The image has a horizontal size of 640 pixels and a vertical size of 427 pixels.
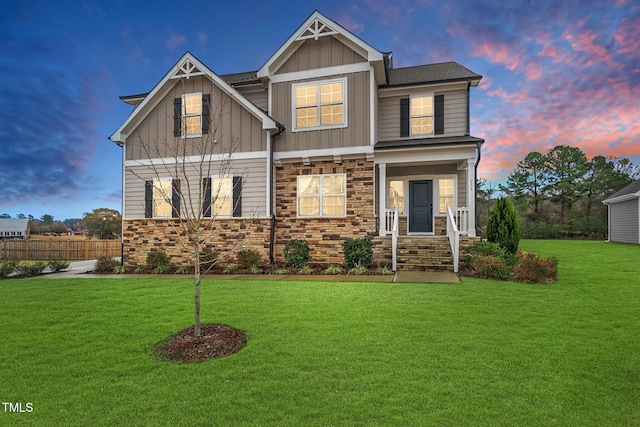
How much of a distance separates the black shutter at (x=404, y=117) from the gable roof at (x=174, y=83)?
518 cm

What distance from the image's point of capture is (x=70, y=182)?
37344mm

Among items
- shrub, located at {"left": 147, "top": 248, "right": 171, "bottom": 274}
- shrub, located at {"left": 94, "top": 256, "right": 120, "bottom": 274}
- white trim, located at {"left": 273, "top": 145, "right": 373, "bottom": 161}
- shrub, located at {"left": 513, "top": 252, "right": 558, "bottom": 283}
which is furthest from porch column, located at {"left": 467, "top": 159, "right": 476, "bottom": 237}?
shrub, located at {"left": 94, "top": 256, "right": 120, "bottom": 274}

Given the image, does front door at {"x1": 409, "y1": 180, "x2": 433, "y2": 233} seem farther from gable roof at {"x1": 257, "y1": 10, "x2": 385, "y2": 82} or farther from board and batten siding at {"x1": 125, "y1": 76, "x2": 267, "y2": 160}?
board and batten siding at {"x1": 125, "y1": 76, "x2": 267, "y2": 160}

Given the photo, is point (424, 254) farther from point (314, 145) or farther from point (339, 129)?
point (314, 145)

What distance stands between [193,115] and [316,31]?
5.76 meters

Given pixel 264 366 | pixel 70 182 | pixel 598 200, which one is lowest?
pixel 264 366

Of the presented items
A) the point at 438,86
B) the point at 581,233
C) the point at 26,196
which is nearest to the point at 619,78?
the point at 438,86

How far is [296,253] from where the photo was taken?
11492 mm

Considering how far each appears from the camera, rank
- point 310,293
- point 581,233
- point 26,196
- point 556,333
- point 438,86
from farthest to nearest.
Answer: point 26,196 → point 581,233 → point 438,86 → point 310,293 → point 556,333

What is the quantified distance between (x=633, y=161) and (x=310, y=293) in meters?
38.1

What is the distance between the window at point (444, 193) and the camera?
43.7 ft

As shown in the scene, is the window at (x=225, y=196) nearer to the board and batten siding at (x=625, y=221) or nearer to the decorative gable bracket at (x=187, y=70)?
the decorative gable bracket at (x=187, y=70)

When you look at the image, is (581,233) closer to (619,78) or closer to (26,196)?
(619,78)

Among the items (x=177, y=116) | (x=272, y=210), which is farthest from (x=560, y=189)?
(x=177, y=116)
